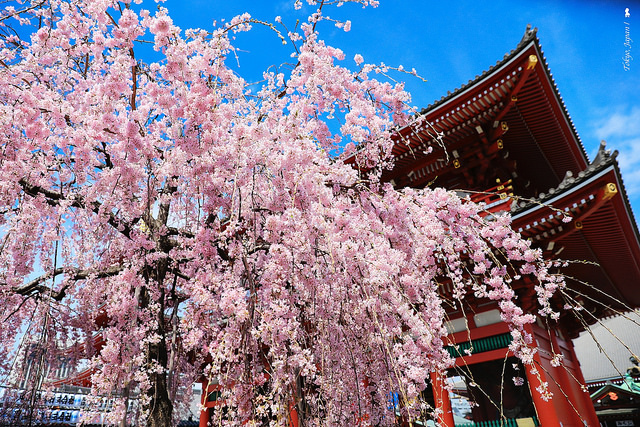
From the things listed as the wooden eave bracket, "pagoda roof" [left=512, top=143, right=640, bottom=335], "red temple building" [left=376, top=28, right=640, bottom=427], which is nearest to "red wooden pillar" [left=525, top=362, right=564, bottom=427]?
"red temple building" [left=376, top=28, right=640, bottom=427]

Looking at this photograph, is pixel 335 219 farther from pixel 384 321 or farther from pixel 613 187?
pixel 613 187

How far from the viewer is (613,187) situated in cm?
535

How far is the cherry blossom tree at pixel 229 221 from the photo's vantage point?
3295 millimetres

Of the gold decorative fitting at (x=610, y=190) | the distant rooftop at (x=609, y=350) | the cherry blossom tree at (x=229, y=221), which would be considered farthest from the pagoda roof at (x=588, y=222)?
the distant rooftop at (x=609, y=350)

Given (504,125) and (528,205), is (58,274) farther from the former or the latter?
(504,125)

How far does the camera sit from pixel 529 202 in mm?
6246

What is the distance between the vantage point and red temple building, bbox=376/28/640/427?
5.94 metres

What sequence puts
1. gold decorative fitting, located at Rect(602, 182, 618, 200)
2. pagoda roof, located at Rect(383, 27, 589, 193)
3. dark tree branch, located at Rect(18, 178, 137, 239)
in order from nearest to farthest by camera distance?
dark tree branch, located at Rect(18, 178, 137, 239), gold decorative fitting, located at Rect(602, 182, 618, 200), pagoda roof, located at Rect(383, 27, 589, 193)

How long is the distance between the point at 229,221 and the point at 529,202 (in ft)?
17.8

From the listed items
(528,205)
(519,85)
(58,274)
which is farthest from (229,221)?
(519,85)

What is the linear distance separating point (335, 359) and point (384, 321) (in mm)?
863

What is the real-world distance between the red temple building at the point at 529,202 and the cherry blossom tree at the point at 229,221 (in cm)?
151

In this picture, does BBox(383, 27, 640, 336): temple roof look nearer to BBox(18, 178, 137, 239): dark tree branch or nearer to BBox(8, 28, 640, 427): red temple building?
BBox(8, 28, 640, 427): red temple building

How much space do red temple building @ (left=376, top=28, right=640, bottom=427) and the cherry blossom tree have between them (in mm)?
1508
